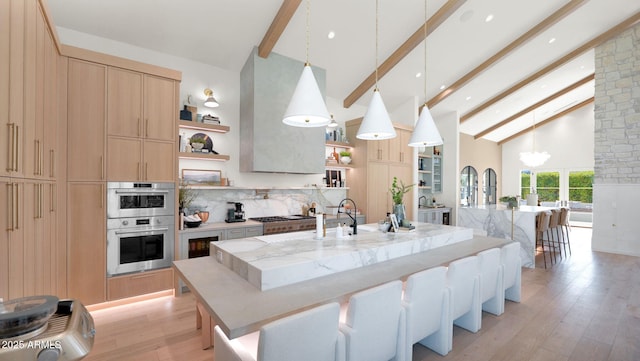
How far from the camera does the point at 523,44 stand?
18.7 feet

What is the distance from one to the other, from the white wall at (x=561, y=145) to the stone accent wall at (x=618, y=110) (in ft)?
12.7

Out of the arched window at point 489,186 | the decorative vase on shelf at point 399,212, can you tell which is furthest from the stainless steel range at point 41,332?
the arched window at point 489,186

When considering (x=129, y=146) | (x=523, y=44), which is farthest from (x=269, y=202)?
(x=523, y=44)

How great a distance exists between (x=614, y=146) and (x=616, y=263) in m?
2.59

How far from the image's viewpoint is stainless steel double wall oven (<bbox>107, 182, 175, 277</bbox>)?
3309mm

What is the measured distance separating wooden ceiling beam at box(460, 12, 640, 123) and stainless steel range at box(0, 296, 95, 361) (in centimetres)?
901

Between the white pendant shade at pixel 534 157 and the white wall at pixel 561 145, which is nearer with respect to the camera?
the white pendant shade at pixel 534 157

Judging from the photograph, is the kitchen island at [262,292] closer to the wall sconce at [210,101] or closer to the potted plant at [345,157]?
the wall sconce at [210,101]

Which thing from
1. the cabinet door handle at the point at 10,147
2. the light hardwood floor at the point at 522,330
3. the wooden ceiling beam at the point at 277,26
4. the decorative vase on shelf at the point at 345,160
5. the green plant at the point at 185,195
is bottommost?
the light hardwood floor at the point at 522,330

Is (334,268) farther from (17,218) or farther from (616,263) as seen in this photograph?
(616,263)

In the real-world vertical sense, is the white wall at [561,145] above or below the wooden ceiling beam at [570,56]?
below

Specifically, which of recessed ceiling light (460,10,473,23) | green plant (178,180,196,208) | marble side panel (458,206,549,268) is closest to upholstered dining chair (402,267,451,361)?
green plant (178,180,196,208)

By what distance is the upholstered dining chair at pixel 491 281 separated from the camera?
9.38ft

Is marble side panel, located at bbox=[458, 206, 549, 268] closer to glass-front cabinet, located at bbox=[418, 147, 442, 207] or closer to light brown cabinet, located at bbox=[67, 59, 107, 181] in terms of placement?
glass-front cabinet, located at bbox=[418, 147, 442, 207]
